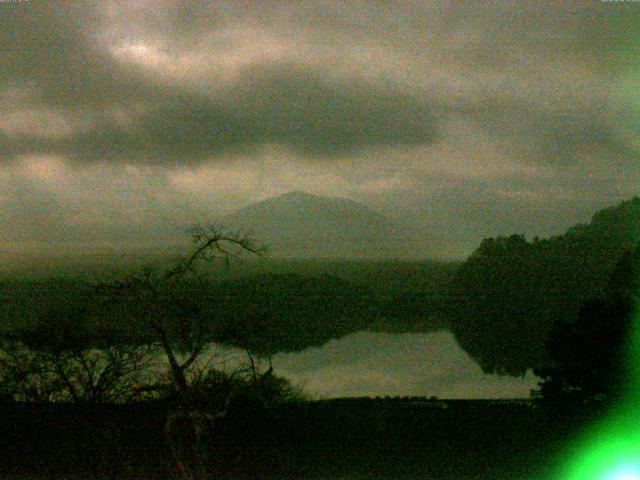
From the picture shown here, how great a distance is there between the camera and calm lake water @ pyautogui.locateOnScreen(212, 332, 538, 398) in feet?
38.1

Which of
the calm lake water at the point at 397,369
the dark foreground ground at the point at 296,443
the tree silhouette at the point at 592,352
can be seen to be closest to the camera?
the dark foreground ground at the point at 296,443

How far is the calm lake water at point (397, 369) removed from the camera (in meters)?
11.6

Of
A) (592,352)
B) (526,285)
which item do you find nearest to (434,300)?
(526,285)

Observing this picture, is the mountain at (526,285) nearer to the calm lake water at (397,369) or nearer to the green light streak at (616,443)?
the calm lake water at (397,369)

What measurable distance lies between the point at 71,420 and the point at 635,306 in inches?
216

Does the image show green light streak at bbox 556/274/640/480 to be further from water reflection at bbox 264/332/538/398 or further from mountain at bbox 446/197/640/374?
mountain at bbox 446/197/640/374

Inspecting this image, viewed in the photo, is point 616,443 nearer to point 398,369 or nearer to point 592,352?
point 592,352

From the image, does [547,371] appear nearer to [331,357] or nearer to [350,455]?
[350,455]

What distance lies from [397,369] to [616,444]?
9.84 metres

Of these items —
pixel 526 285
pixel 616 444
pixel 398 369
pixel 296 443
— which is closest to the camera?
pixel 616 444

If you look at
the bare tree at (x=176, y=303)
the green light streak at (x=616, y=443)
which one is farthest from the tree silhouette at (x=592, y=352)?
the bare tree at (x=176, y=303)

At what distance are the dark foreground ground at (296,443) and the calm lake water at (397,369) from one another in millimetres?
4737

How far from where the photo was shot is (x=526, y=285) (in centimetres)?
2145

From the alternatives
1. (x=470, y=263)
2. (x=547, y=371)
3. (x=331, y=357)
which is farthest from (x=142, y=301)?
(x=470, y=263)
